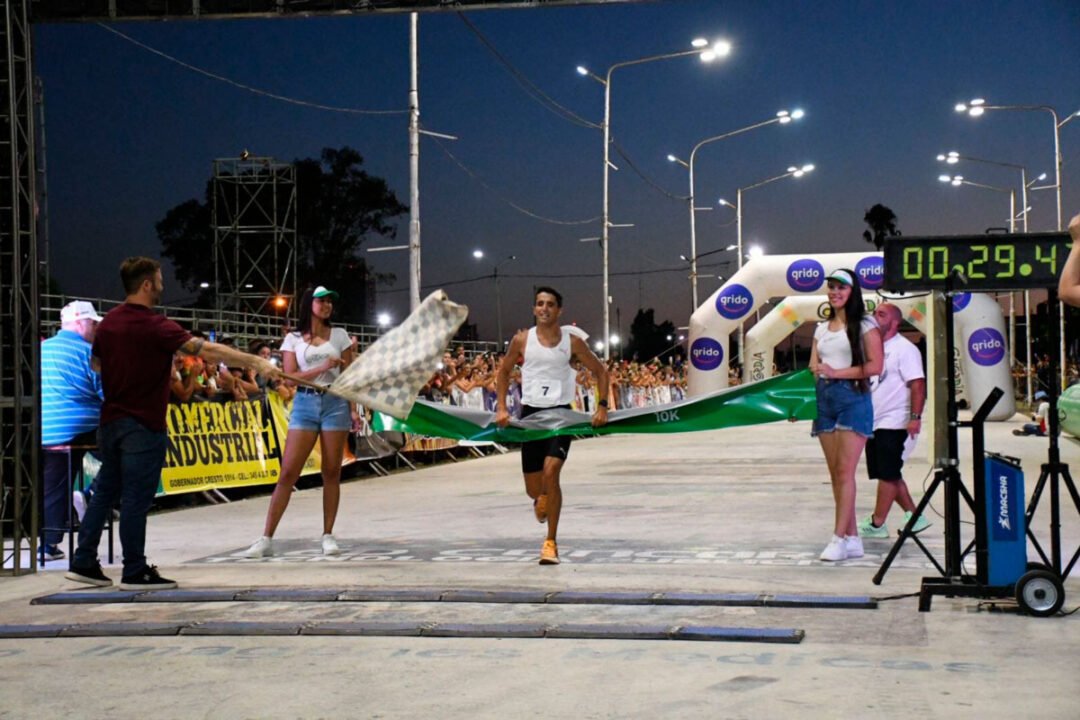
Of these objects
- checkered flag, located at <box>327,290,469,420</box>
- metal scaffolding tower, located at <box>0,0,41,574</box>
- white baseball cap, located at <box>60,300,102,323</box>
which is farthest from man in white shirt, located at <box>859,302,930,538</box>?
metal scaffolding tower, located at <box>0,0,41,574</box>

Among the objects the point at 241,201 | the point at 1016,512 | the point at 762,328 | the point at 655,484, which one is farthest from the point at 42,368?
the point at 241,201

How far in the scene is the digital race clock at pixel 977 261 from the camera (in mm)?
7613

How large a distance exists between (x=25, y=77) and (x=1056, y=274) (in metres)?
6.97

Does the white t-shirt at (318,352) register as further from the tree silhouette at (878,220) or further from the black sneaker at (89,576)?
the tree silhouette at (878,220)

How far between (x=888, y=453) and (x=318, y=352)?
14.5 ft

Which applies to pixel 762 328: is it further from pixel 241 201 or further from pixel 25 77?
pixel 25 77

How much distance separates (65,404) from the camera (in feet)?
33.6

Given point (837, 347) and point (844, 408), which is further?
point (837, 347)

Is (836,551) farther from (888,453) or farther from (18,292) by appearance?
(18,292)

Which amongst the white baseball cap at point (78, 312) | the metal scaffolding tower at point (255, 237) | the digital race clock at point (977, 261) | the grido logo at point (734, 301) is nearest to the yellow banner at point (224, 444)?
the white baseball cap at point (78, 312)

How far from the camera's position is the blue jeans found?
8602 mm

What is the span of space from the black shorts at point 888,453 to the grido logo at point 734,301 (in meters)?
26.9

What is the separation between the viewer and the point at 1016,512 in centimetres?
732

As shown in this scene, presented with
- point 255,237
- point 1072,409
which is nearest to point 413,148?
point 1072,409
